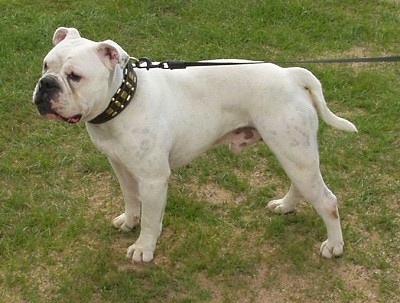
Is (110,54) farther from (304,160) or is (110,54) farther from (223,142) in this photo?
(304,160)

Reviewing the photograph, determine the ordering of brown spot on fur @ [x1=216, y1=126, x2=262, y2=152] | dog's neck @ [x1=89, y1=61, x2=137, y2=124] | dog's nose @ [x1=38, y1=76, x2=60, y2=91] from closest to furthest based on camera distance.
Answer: dog's nose @ [x1=38, y1=76, x2=60, y2=91] < dog's neck @ [x1=89, y1=61, x2=137, y2=124] < brown spot on fur @ [x1=216, y1=126, x2=262, y2=152]

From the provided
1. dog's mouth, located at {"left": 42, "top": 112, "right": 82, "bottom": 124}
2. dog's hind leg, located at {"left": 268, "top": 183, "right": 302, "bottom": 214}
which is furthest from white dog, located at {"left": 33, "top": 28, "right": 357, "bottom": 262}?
dog's hind leg, located at {"left": 268, "top": 183, "right": 302, "bottom": 214}

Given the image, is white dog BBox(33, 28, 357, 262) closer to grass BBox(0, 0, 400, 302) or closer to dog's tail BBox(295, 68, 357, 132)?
dog's tail BBox(295, 68, 357, 132)

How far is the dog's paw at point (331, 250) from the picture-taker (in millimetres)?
4328

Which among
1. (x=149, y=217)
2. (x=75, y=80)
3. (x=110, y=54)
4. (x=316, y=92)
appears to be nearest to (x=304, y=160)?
(x=316, y=92)

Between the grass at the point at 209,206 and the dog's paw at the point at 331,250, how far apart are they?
0.06m

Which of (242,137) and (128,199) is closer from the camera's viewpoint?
(242,137)

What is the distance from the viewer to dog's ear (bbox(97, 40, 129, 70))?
11.3ft

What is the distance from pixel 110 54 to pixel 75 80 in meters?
0.23

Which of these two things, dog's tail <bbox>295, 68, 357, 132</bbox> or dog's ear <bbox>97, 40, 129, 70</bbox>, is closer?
dog's ear <bbox>97, 40, 129, 70</bbox>

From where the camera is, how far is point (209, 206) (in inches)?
191

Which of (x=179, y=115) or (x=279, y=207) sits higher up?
(x=179, y=115)

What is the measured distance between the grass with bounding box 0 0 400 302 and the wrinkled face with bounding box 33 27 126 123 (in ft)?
4.16

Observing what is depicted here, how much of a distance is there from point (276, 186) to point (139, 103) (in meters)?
1.72
